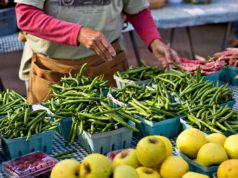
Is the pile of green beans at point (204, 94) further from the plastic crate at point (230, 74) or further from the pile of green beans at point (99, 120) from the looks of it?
the plastic crate at point (230, 74)

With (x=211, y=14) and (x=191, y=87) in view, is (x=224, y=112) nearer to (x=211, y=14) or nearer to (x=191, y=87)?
(x=191, y=87)

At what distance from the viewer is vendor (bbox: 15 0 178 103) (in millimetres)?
3105

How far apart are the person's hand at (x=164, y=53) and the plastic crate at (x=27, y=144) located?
1.25 m

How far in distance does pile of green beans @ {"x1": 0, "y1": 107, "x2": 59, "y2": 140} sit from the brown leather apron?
940 millimetres

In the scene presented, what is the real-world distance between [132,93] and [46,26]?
734mm

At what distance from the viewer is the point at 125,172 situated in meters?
1.83

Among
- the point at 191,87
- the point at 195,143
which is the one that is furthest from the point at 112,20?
the point at 195,143

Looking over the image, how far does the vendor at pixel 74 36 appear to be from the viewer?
3105 mm

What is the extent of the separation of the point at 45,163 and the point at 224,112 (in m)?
0.95

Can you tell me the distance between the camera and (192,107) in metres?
2.65

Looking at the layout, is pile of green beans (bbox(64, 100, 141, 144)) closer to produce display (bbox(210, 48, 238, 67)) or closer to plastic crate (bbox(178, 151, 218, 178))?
plastic crate (bbox(178, 151, 218, 178))

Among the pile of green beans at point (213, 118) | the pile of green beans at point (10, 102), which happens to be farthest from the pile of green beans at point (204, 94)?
the pile of green beans at point (10, 102)

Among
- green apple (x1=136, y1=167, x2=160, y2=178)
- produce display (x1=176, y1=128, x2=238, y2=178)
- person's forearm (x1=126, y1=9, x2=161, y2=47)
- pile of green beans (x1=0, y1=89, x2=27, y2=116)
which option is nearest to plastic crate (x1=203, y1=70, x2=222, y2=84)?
person's forearm (x1=126, y1=9, x2=161, y2=47)

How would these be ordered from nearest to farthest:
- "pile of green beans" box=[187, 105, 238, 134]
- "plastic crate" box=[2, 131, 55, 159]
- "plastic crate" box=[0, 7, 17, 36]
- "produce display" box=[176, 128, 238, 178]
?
"produce display" box=[176, 128, 238, 178], "plastic crate" box=[2, 131, 55, 159], "pile of green beans" box=[187, 105, 238, 134], "plastic crate" box=[0, 7, 17, 36]
